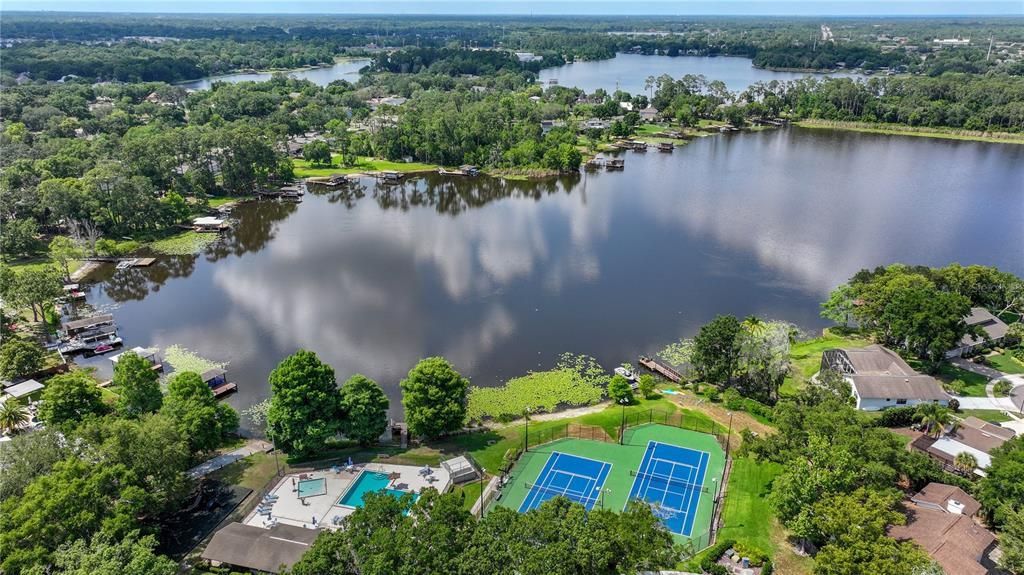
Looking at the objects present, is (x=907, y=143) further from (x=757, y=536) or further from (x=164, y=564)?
(x=164, y=564)

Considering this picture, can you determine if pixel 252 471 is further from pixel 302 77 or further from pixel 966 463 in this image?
pixel 302 77

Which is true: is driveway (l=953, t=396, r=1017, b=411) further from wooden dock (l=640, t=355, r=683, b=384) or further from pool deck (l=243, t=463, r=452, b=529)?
pool deck (l=243, t=463, r=452, b=529)

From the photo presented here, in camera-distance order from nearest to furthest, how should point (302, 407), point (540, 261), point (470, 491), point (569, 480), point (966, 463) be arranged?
point (966, 463) < point (470, 491) < point (569, 480) < point (302, 407) < point (540, 261)

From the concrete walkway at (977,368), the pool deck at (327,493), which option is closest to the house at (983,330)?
the concrete walkway at (977,368)

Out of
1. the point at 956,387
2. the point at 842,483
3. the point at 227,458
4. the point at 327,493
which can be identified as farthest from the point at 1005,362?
the point at 227,458

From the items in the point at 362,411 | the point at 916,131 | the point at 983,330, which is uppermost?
the point at 916,131

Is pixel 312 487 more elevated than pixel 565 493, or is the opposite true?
pixel 312 487

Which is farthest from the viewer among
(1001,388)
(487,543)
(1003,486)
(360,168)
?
A: (360,168)

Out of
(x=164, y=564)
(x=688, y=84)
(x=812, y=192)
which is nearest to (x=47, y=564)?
(x=164, y=564)
